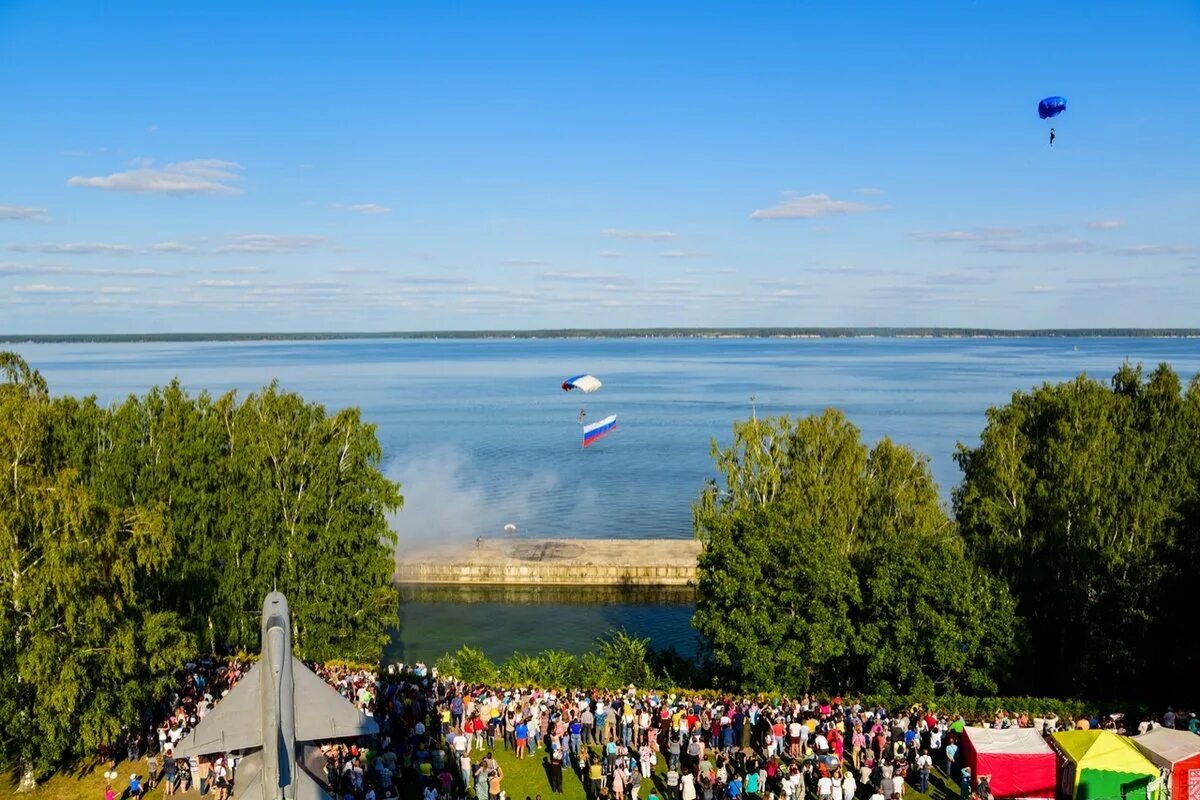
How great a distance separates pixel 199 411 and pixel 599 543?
30.5 meters

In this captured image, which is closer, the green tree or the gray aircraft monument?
the gray aircraft monument

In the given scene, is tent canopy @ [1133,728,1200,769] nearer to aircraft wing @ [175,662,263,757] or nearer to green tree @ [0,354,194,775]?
aircraft wing @ [175,662,263,757]

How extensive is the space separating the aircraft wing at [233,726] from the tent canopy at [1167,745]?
1778cm

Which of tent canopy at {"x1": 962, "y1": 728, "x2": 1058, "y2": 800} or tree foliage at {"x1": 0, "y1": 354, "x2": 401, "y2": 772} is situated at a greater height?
tree foliage at {"x1": 0, "y1": 354, "x2": 401, "y2": 772}

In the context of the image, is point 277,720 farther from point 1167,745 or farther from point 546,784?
point 1167,745

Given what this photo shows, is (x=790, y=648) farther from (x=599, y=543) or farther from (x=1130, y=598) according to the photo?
(x=599, y=543)

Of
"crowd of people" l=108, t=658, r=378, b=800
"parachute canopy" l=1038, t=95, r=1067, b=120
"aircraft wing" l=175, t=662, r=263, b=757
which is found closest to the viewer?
"aircraft wing" l=175, t=662, r=263, b=757

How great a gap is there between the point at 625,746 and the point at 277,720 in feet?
40.1

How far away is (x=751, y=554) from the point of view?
2988 centimetres

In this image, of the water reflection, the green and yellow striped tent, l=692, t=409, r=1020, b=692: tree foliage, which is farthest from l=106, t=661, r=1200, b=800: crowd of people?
the water reflection

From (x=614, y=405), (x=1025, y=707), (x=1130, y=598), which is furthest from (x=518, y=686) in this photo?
(x=614, y=405)

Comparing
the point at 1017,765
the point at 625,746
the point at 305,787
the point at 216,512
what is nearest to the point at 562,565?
the point at 216,512

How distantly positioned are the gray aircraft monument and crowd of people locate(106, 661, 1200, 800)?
20.1 ft

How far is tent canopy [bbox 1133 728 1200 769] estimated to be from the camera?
19031mm
